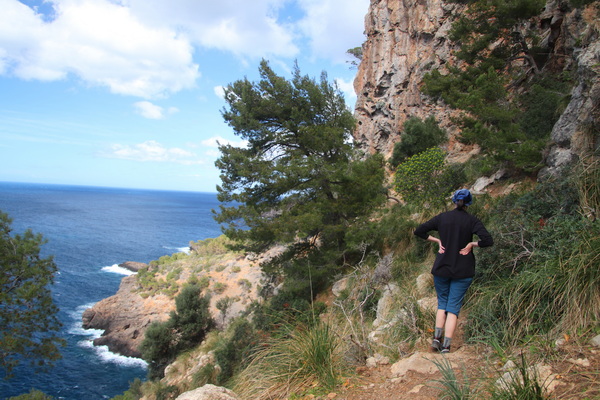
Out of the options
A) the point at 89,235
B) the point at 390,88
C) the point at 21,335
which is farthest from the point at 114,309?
the point at 89,235

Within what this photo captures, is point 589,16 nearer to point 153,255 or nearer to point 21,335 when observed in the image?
point 21,335

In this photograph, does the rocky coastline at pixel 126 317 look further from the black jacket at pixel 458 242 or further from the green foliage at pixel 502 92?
the black jacket at pixel 458 242

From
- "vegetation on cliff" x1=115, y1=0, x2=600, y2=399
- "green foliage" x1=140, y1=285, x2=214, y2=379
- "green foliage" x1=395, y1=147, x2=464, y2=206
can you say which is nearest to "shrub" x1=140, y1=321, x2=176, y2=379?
"green foliage" x1=140, y1=285, x2=214, y2=379

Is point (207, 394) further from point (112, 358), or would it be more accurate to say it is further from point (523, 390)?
point (112, 358)

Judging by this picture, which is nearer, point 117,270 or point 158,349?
point 158,349

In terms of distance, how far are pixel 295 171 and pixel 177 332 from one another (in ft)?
44.1

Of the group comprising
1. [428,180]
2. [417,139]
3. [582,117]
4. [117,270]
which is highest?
[417,139]

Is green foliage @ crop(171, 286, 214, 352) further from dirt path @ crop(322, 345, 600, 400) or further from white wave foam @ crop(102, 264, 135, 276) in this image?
white wave foam @ crop(102, 264, 135, 276)

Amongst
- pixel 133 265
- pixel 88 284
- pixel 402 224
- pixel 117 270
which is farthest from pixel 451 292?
pixel 133 265

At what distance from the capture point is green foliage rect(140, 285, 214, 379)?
60.0 ft

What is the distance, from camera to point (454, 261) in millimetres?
3957

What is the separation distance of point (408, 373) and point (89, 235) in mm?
72438

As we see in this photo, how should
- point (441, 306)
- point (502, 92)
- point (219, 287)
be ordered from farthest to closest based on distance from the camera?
point (219, 287), point (502, 92), point (441, 306)

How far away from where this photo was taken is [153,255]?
52.8 meters
